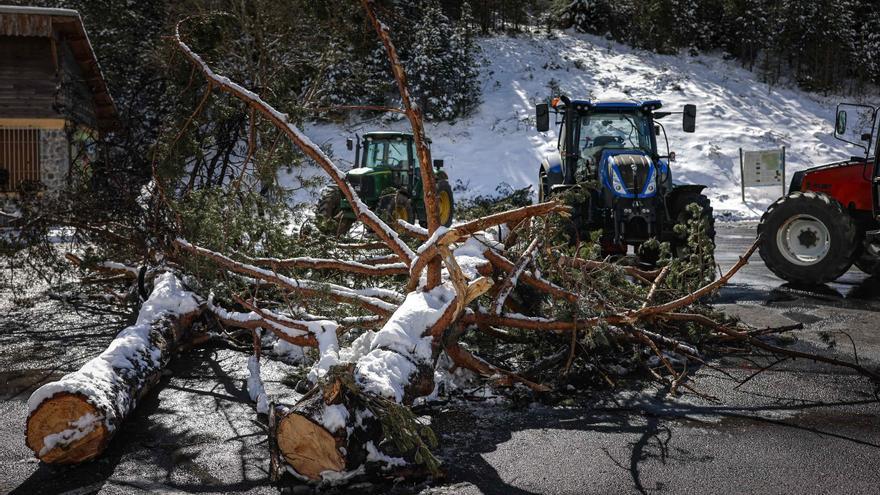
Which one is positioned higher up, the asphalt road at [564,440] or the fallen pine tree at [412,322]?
the fallen pine tree at [412,322]

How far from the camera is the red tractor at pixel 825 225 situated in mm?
8516

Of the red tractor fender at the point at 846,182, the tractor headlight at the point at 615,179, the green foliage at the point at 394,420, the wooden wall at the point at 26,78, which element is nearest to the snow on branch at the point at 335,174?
the green foliage at the point at 394,420

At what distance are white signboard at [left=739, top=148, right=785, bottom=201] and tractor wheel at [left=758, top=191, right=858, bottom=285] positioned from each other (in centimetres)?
1299

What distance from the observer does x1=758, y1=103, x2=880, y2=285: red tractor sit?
8516 millimetres

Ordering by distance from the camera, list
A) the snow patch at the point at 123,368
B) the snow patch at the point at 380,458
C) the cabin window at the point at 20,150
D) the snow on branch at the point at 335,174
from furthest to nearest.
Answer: the cabin window at the point at 20,150 → the snow on branch at the point at 335,174 → the snow patch at the point at 123,368 → the snow patch at the point at 380,458

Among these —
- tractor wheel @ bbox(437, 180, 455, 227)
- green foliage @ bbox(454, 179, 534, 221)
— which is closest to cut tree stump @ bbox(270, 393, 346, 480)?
green foliage @ bbox(454, 179, 534, 221)

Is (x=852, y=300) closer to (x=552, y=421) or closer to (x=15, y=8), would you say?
(x=552, y=421)

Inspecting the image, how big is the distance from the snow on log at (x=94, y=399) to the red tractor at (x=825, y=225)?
7.08 meters

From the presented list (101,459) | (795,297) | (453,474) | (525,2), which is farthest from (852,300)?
(525,2)

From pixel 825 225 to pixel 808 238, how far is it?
398 millimetres

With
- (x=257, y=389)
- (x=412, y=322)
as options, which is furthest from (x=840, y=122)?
(x=257, y=389)

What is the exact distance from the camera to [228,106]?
6.38 meters

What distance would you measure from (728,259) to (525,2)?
2665cm

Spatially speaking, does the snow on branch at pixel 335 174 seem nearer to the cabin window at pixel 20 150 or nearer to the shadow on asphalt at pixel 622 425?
the shadow on asphalt at pixel 622 425
